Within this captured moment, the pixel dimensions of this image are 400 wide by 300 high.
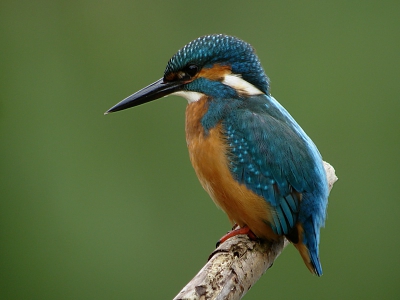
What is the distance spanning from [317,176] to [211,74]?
47cm

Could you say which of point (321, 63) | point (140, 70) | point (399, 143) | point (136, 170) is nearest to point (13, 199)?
point (136, 170)

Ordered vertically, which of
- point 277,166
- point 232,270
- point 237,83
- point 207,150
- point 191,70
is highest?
point 191,70

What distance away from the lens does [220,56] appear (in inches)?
88.8

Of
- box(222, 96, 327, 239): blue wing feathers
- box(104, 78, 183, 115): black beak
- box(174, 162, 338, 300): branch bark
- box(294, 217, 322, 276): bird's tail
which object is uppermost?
box(104, 78, 183, 115): black beak

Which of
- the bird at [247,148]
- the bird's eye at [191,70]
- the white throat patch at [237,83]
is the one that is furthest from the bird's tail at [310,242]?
the bird's eye at [191,70]

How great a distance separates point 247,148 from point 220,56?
0.33 meters

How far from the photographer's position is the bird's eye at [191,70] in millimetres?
2262

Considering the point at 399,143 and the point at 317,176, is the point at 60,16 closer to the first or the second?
the point at 399,143

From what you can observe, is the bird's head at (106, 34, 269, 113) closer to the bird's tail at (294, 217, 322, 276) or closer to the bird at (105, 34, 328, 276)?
the bird at (105, 34, 328, 276)

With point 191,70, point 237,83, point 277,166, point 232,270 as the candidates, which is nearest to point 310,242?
point 277,166

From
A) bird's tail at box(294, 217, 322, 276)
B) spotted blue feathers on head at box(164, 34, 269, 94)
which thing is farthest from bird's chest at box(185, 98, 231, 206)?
bird's tail at box(294, 217, 322, 276)

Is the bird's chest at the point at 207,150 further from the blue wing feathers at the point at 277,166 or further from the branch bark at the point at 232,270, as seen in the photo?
the branch bark at the point at 232,270

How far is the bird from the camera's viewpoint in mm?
2111

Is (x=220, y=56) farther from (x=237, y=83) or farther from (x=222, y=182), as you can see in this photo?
(x=222, y=182)
